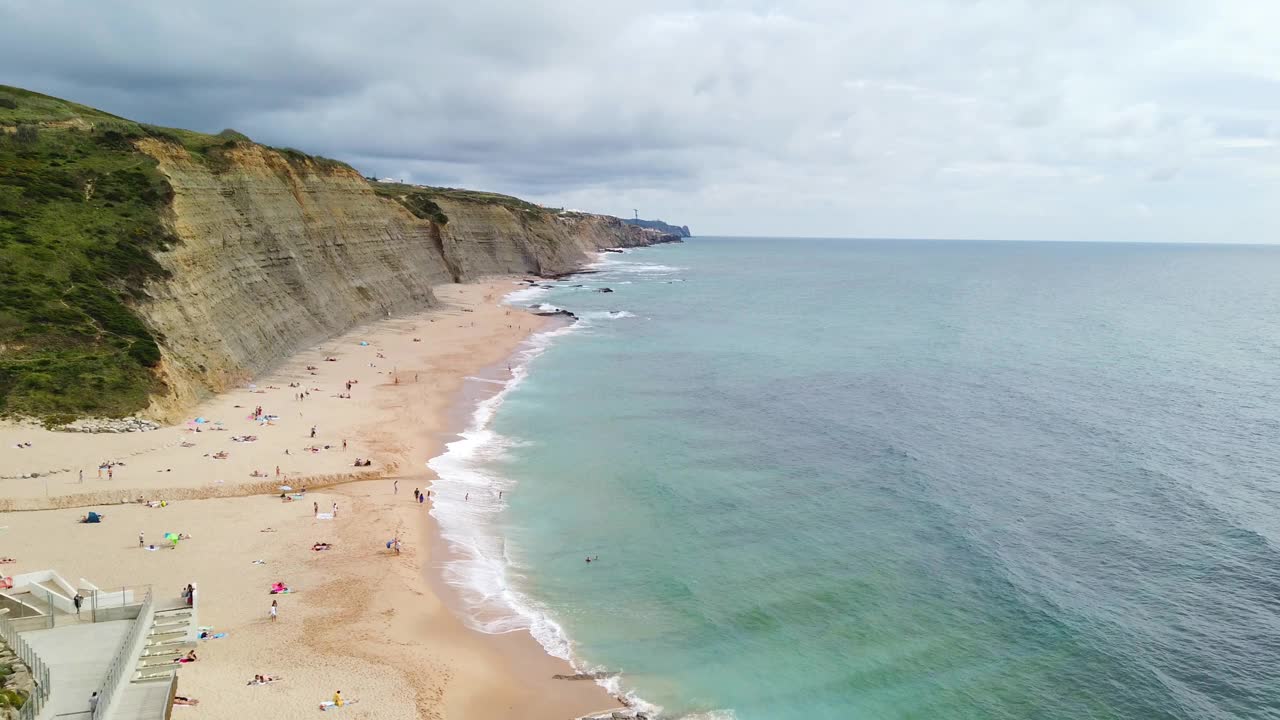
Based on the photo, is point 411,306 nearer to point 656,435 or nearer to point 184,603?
point 656,435

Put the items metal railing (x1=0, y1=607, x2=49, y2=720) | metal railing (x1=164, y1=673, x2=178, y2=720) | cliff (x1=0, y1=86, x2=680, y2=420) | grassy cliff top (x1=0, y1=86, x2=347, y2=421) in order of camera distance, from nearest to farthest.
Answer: metal railing (x1=0, y1=607, x2=49, y2=720)
metal railing (x1=164, y1=673, x2=178, y2=720)
grassy cliff top (x1=0, y1=86, x2=347, y2=421)
cliff (x1=0, y1=86, x2=680, y2=420)

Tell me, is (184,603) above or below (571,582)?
above

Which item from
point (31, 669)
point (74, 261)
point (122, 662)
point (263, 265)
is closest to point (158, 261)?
point (74, 261)

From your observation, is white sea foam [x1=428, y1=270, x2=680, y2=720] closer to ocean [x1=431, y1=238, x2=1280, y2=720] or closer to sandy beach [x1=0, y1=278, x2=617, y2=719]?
ocean [x1=431, y1=238, x2=1280, y2=720]

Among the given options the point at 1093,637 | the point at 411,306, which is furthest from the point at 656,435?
the point at 411,306

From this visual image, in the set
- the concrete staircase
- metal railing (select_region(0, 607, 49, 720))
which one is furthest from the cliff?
metal railing (select_region(0, 607, 49, 720))

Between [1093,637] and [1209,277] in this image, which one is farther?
[1209,277]

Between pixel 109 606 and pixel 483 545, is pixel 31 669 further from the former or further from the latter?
pixel 483 545
